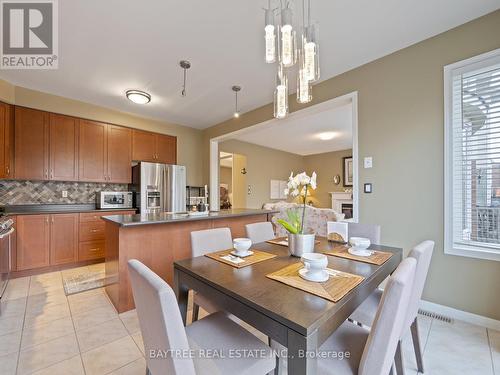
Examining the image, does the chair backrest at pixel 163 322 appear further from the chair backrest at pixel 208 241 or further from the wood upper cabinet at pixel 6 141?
the wood upper cabinet at pixel 6 141

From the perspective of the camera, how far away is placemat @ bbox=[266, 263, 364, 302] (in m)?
0.97

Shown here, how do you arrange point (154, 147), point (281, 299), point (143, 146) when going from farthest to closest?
point (154, 147) → point (143, 146) → point (281, 299)

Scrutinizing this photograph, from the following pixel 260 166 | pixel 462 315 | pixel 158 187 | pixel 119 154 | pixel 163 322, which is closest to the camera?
pixel 163 322

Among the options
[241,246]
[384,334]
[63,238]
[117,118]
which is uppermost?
[117,118]

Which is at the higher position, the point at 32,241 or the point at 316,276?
the point at 316,276

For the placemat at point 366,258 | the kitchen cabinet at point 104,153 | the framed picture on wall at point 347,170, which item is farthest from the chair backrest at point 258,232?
the framed picture on wall at point 347,170

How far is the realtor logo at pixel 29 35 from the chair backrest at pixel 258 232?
2.47 m

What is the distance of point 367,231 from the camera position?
6.62ft

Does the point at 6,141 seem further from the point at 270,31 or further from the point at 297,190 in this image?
the point at 297,190

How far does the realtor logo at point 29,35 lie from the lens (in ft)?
6.31

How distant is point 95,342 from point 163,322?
1.55 metres

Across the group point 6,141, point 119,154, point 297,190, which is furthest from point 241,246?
point 6,141

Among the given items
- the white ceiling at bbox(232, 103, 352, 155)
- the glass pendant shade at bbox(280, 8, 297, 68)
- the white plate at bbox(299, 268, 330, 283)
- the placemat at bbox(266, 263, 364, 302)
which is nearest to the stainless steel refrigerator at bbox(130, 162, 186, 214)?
the white ceiling at bbox(232, 103, 352, 155)

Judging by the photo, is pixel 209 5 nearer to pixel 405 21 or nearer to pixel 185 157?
pixel 405 21
